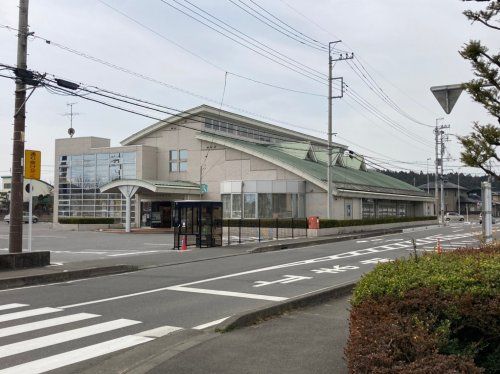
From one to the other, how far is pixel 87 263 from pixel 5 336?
983cm

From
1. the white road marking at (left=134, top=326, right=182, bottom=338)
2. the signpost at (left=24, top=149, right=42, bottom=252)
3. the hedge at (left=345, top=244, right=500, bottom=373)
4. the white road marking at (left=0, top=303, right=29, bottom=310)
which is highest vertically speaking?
the signpost at (left=24, top=149, right=42, bottom=252)

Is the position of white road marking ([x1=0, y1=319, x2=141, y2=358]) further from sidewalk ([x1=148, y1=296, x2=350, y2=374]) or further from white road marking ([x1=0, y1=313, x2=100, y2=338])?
sidewalk ([x1=148, y1=296, x2=350, y2=374])

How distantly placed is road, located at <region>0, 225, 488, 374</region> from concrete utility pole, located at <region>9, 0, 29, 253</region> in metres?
3.20

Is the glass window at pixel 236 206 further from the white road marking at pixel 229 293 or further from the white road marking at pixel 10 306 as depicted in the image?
the white road marking at pixel 10 306

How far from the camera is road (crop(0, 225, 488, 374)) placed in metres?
7.02

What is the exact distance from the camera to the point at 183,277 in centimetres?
1499

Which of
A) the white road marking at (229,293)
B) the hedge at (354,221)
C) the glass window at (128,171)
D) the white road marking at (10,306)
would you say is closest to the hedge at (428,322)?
the white road marking at (229,293)

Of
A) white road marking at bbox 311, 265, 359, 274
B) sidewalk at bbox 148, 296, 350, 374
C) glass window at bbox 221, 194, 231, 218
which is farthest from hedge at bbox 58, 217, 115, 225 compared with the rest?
sidewalk at bbox 148, 296, 350, 374

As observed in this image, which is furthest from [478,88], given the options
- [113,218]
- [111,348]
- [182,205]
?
[113,218]

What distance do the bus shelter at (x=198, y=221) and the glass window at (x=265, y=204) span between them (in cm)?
1453

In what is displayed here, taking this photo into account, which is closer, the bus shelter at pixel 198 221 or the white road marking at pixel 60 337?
the white road marking at pixel 60 337

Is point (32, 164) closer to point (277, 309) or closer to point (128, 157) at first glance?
point (277, 309)

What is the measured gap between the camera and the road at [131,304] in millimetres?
7020

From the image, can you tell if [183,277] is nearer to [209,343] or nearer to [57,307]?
[57,307]
